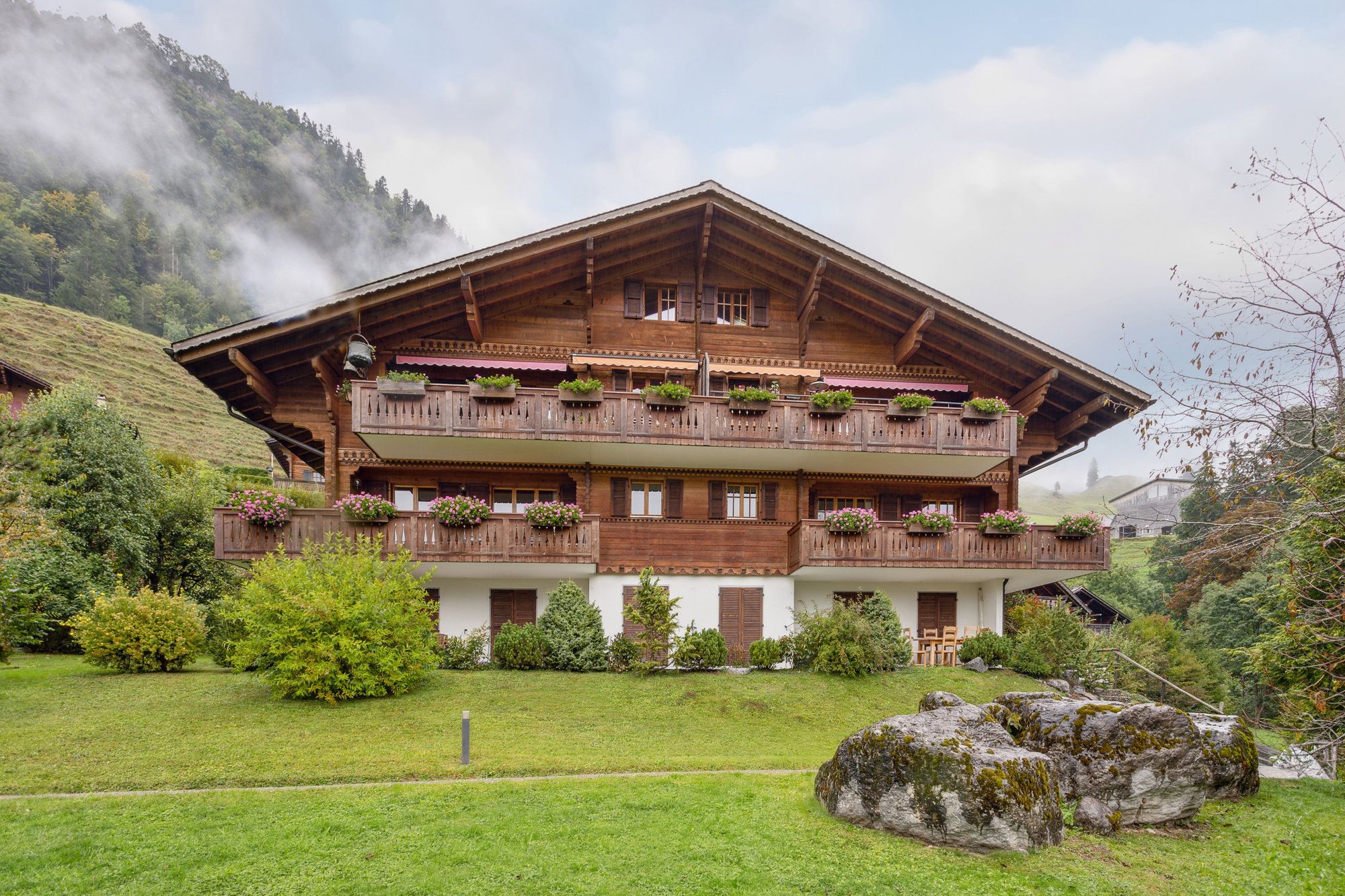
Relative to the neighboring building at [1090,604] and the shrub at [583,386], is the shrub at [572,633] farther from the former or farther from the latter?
the neighboring building at [1090,604]

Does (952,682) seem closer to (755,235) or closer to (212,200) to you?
(755,235)

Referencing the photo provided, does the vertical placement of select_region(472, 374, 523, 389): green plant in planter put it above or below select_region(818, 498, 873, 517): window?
above

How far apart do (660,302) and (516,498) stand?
756 centimetres

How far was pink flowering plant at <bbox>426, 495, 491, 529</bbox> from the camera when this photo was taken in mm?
16844

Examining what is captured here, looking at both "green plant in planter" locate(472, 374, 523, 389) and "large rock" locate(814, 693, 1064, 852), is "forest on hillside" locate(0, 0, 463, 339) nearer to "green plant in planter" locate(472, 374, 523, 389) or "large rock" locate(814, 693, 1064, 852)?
"green plant in planter" locate(472, 374, 523, 389)

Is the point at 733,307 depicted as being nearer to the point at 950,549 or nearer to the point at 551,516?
the point at 551,516

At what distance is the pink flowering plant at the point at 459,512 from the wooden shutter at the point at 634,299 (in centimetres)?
758

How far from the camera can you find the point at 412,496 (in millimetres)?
19516

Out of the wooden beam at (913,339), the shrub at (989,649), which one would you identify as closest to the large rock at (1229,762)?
the shrub at (989,649)

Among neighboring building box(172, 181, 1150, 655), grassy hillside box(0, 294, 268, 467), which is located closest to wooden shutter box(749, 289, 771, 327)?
neighboring building box(172, 181, 1150, 655)

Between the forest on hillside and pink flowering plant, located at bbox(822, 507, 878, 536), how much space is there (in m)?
104

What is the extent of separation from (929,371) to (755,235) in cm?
724

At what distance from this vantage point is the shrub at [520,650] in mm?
16453

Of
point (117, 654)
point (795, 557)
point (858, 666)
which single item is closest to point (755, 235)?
point (795, 557)
